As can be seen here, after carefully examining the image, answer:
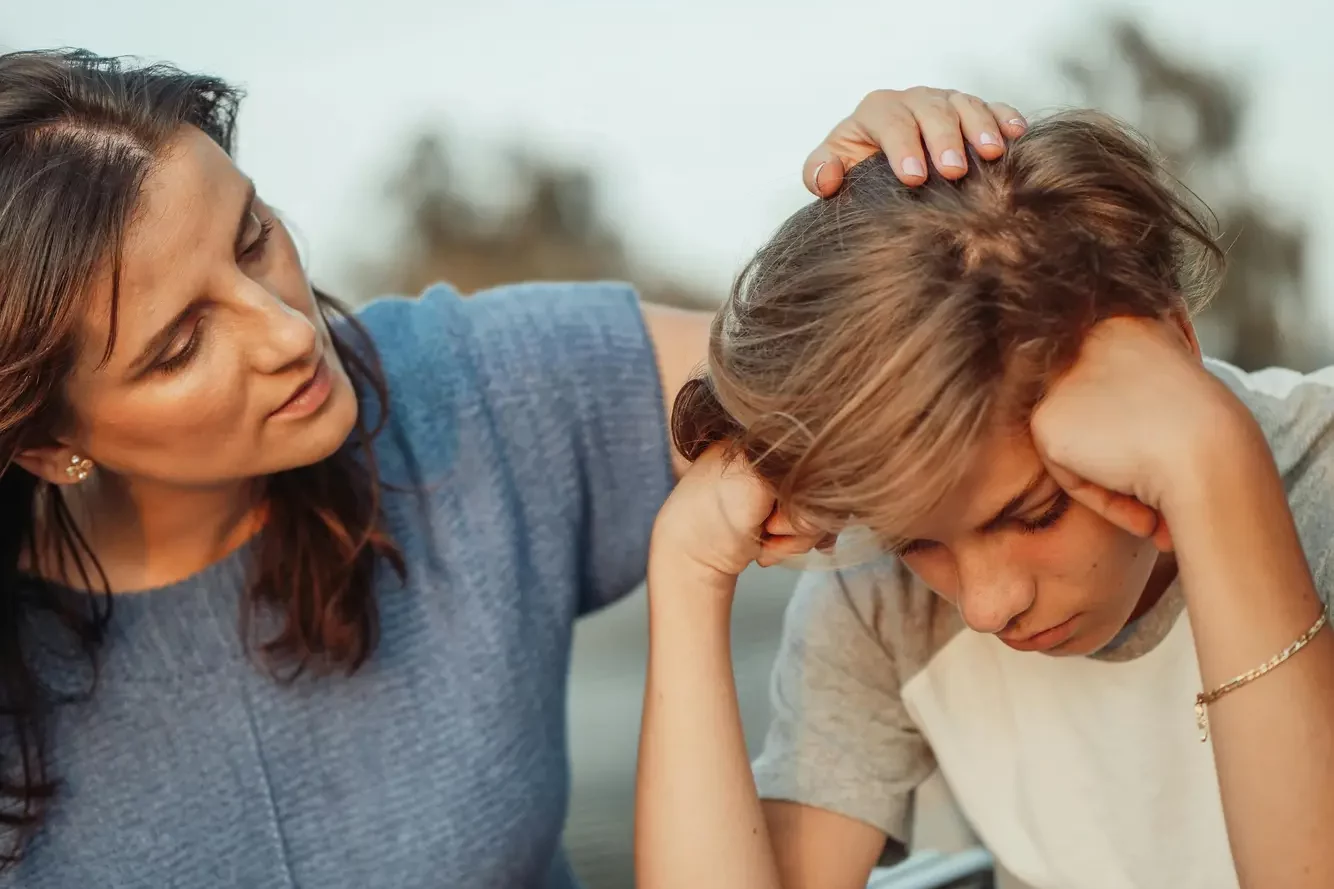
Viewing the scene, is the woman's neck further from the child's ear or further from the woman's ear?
the child's ear

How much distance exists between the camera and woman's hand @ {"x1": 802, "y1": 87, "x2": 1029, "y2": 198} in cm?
95

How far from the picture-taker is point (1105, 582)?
97cm

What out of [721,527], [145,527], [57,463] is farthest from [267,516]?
[721,527]

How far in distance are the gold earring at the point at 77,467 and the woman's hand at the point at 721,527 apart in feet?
1.57

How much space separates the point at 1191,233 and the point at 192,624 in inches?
35.9

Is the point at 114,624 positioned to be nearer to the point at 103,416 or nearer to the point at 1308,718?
the point at 103,416

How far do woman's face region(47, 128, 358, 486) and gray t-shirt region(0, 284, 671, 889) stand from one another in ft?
0.66

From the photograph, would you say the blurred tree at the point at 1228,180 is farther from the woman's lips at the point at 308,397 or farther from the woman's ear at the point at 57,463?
the woman's ear at the point at 57,463

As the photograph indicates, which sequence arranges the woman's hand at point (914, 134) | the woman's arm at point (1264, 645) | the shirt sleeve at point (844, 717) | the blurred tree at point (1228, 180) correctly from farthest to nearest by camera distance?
the blurred tree at point (1228, 180) < the shirt sleeve at point (844, 717) < the woman's hand at point (914, 134) < the woman's arm at point (1264, 645)

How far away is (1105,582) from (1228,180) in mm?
1241

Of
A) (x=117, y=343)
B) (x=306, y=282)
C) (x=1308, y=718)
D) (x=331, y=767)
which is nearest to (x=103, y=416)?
(x=117, y=343)

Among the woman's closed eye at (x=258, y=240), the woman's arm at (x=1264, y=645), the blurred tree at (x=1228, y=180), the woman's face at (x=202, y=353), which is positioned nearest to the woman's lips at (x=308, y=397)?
the woman's face at (x=202, y=353)

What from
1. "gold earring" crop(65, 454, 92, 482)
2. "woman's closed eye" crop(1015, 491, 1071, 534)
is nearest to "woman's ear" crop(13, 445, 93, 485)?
"gold earring" crop(65, 454, 92, 482)

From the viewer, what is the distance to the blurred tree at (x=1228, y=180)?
1.71 m
